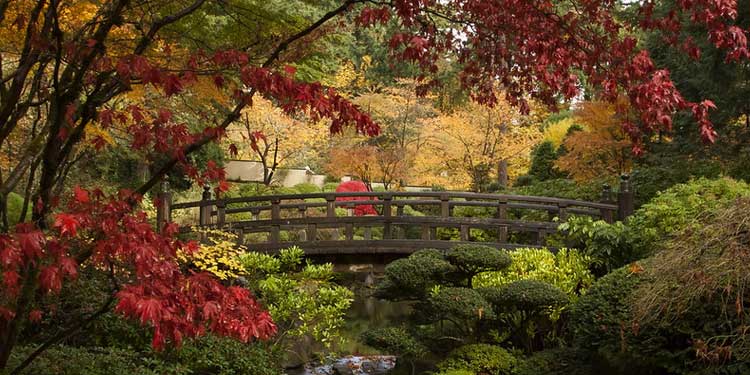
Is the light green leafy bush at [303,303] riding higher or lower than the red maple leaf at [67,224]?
lower

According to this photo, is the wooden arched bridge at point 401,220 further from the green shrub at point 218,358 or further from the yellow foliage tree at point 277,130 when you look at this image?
the yellow foliage tree at point 277,130

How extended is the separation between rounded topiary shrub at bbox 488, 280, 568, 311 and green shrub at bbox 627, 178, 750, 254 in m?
1.31

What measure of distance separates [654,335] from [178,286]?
12.8ft

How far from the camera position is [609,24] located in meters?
5.12

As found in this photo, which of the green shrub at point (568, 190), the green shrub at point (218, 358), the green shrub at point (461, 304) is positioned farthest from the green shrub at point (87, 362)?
the green shrub at point (568, 190)

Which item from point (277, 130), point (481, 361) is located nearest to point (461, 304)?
point (481, 361)

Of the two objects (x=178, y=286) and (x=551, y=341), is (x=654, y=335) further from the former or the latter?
(x=178, y=286)

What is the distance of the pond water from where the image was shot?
8.72 metres

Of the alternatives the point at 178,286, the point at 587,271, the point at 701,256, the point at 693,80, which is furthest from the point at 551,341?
the point at 693,80

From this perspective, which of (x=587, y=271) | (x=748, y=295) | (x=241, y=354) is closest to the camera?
(x=748, y=295)

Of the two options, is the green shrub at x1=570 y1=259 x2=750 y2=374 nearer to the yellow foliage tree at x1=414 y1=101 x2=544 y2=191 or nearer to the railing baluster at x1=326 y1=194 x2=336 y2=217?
the railing baluster at x1=326 y1=194 x2=336 y2=217

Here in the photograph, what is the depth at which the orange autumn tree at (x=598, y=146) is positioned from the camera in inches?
585

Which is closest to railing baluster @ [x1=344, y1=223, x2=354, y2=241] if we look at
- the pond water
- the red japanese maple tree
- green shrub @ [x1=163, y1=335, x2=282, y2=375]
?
the pond water

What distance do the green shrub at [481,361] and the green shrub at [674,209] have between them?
7.00 ft
